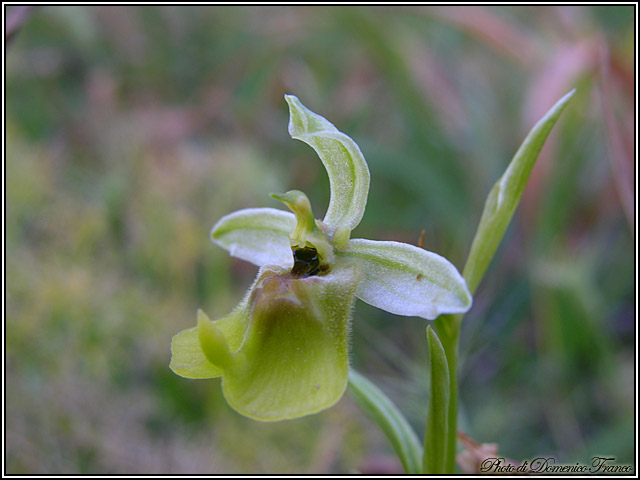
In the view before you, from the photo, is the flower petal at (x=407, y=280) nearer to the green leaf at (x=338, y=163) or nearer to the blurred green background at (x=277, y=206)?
the green leaf at (x=338, y=163)

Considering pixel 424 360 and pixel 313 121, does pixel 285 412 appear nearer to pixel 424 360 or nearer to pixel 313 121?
pixel 313 121

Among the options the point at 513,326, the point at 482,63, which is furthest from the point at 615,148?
the point at 482,63

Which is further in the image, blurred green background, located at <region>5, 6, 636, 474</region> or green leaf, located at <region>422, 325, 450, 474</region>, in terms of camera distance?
blurred green background, located at <region>5, 6, 636, 474</region>

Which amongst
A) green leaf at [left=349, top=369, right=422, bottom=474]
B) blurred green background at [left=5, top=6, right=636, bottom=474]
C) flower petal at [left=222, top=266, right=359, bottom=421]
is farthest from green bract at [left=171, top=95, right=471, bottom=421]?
blurred green background at [left=5, top=6, right=636, bottom=474]

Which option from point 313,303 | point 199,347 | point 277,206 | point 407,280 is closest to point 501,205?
point 407,280

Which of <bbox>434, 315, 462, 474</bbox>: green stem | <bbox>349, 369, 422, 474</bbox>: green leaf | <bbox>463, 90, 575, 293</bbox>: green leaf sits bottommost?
<bbox>349, 369, 422, 474</bbox>: green leaf

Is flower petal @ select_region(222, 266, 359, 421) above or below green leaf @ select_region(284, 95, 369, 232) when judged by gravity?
below

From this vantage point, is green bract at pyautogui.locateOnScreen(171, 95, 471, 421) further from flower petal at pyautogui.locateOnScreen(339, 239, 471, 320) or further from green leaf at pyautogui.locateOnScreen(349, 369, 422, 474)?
green leaf at pyautogui.locateOnScreen(349, 369, 422, 474)
